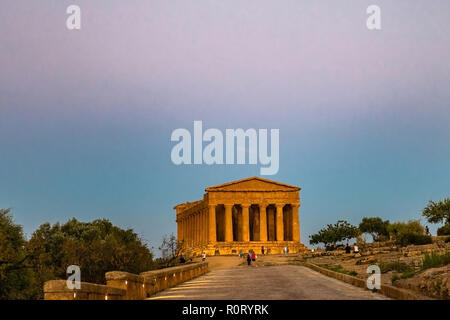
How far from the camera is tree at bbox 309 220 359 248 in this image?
9488 cm

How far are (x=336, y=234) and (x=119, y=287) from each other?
84.0 meters

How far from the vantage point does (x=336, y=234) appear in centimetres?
9606

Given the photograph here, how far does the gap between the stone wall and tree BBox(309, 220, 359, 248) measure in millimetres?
72702

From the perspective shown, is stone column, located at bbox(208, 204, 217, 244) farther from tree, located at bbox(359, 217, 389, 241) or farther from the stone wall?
the stone wall

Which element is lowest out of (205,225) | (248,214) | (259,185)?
(205,225)

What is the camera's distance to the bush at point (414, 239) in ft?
171

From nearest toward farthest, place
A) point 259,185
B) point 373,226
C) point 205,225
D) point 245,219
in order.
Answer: point 245,219 → point 259,185 → point 205,225 → point 373,226

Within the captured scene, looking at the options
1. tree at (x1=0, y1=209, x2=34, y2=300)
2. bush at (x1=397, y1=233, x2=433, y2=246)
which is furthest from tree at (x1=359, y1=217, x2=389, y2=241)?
tree at (x1=0, y1=209, x2=34, y2=300)

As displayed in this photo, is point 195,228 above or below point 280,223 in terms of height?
below

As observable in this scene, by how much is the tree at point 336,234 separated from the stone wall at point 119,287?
2862 inches

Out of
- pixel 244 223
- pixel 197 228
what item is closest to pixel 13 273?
pixel 244 223

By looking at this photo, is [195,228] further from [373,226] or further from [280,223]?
[373,226]
